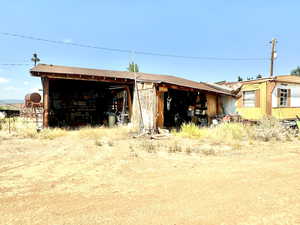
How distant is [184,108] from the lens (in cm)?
1317

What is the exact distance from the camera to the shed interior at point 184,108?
1269 cm

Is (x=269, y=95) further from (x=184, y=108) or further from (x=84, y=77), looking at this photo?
Result: (x=84, y=77)

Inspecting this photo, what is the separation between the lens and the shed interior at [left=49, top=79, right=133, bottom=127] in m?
12.4

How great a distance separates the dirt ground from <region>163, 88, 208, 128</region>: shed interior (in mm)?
7136

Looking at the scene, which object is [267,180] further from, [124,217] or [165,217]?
[124,217]

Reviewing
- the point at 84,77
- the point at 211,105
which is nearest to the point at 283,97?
the point at 211,105

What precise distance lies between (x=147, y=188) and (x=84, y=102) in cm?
1152

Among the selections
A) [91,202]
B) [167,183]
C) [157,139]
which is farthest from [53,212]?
[157,139]

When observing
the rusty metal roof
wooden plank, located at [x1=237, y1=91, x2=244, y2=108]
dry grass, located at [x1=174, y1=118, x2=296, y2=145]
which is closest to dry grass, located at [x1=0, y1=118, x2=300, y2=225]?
dry grass, located at [x1=174, y1=118, x2=296, y2=145]

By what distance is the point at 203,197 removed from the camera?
286cm

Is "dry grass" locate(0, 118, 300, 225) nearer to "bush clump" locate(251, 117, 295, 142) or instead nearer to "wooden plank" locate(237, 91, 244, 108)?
"bush clump" locate(251, 117, 295, 142)

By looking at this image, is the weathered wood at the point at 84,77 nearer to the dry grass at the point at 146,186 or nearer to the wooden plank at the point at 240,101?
the dry grass at the point at 146,186

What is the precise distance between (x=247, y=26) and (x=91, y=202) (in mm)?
17669

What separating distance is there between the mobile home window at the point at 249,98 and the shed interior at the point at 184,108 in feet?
8.82
